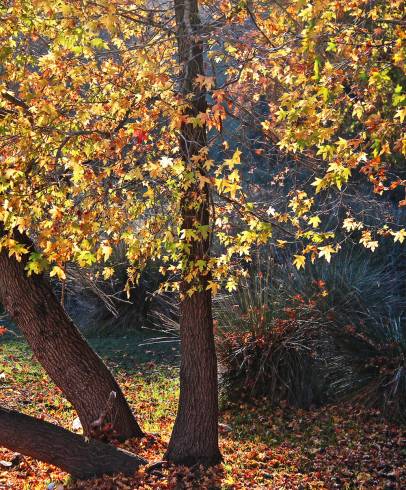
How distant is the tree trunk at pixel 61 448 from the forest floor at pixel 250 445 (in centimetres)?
11

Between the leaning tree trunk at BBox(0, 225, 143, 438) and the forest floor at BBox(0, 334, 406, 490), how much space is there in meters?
0.47

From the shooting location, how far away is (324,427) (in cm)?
760

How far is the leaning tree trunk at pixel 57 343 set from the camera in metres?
5.90

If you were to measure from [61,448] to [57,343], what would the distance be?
884 mm

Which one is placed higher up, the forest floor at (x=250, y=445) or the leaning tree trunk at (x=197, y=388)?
the leaning tree trunk at (x=197, y=388)

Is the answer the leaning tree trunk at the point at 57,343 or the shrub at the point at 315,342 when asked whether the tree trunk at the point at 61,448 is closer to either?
the leaning tree trunk at the point at 57,343

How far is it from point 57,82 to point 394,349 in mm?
4755

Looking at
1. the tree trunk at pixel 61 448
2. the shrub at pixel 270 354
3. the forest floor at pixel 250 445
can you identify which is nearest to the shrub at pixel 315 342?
the shrub at pixel 270 354

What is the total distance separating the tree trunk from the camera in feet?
17.9

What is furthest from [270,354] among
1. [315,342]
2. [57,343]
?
[57,343]

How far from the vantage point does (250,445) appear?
7.11 meters

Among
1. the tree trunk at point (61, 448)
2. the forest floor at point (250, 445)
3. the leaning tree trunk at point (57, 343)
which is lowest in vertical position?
the forest floor at point (250, 445)

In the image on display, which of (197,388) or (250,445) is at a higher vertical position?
(197,388)

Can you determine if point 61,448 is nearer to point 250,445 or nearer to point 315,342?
point 250,445
